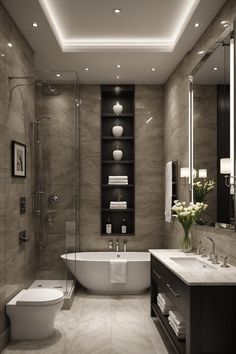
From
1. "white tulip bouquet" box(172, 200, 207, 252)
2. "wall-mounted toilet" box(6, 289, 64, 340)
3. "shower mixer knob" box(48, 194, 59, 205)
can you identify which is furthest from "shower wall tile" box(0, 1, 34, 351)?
"white tulip bouquet" box(172, 200, 207, 252)

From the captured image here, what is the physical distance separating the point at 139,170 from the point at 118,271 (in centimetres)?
167

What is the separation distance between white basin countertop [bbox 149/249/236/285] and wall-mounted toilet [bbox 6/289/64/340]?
3.66 feet

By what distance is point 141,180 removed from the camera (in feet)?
18.9

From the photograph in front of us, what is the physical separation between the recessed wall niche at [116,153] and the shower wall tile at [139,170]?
117mm

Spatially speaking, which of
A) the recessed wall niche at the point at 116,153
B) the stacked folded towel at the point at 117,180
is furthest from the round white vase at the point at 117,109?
the stacked folded towel at the point at 117,180

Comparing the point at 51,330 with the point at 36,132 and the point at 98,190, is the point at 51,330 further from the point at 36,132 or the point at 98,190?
the point at 98,190

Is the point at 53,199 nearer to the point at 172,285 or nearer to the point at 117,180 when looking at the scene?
the point at 117,180

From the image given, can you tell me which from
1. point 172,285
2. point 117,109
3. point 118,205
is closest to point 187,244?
point 172,285

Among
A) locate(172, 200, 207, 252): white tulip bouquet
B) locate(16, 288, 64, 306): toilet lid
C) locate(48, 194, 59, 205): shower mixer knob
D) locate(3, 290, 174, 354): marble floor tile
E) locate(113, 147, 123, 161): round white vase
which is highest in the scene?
locate(113, 147, 123, 161): round white vase

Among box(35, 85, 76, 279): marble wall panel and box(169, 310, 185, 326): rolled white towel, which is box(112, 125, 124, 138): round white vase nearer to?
box(35, 85, 76, 279): marble wall panel

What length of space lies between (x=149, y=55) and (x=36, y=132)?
1648mm

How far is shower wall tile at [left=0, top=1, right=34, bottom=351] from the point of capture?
10.8 feet

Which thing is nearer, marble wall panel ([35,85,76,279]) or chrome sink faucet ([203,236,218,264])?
chrome sink faucet ([203,236,218,264])

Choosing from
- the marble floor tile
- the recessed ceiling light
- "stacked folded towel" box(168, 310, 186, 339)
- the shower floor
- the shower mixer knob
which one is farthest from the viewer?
the shower mixer knob
